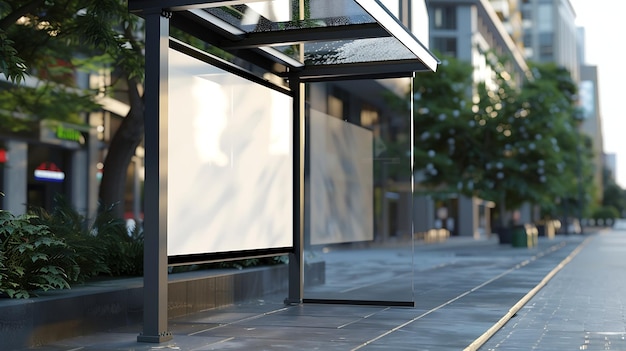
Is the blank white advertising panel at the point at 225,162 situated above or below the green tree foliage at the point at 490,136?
below

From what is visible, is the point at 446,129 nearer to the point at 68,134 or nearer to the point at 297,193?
the point at 68,134

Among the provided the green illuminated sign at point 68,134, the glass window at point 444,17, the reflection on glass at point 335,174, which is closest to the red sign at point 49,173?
the green illuminated sign at point 68,134

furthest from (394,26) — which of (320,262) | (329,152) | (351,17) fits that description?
(320,262)

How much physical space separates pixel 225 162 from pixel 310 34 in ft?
6.77

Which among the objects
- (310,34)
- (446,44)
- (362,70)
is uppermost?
(446,44)

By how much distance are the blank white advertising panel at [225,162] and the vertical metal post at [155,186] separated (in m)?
0.46

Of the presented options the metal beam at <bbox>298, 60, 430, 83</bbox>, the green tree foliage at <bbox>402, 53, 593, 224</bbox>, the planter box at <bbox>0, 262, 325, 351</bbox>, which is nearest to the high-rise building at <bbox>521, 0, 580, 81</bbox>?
the green tree foliage at <bbox>402, 53, 593, 224</bbox>

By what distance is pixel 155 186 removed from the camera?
888 cm

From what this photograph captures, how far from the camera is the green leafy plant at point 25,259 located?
9242mm

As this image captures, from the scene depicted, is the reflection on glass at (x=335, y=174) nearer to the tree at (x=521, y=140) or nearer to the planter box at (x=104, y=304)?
the planter box at (x=104, y=304)

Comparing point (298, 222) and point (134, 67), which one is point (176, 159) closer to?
point (298, 222)

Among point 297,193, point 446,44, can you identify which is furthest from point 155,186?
point 446,44

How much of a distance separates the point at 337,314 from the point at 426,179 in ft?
95.4

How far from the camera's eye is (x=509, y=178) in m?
39.7
